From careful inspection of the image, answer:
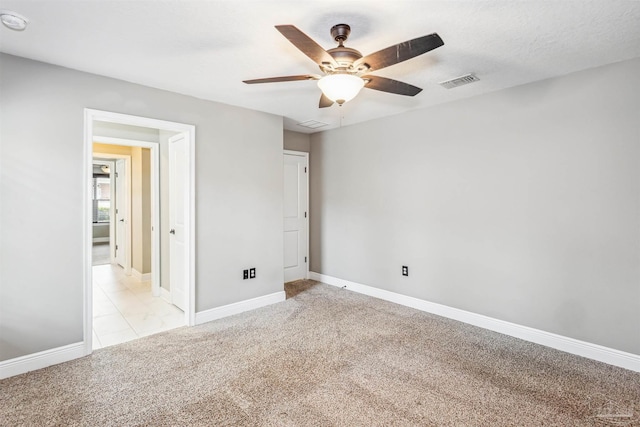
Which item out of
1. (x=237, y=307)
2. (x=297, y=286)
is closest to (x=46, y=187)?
(x=237, y=307)

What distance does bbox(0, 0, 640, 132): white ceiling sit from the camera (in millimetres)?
1855

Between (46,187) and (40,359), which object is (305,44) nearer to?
(46,187)

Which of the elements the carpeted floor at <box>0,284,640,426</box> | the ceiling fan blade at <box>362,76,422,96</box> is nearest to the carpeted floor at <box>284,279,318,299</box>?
the carpeted floor at <box>0,284,640,426</box>

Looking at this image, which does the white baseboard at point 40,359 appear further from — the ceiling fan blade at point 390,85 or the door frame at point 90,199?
the ceiling fan blade at point 390,85

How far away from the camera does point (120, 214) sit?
20.7ft

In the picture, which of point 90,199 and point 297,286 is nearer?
point 90,199

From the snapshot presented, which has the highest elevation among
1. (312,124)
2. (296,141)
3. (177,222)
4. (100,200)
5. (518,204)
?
(312,124)

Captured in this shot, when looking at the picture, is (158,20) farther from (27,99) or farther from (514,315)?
(514,315)

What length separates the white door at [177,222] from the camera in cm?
388

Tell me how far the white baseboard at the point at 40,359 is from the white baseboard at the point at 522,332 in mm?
3283

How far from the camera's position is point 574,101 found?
112 inches

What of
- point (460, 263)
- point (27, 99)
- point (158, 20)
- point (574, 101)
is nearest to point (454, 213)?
point (460, 263)

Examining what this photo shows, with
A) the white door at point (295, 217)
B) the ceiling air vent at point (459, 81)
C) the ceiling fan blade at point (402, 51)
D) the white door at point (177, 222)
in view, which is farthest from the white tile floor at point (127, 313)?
the ceiling air vent at point (459, 81)

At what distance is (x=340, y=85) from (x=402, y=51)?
41cm
